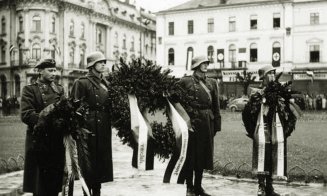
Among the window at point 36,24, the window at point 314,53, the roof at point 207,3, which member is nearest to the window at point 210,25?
the roof at point 207,3

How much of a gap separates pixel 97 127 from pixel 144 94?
857 millimetres

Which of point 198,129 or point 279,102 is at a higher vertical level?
point 279,102

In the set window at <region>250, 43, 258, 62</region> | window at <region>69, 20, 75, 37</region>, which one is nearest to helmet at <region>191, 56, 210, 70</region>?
window at <region>250, 43, 258, 62</region>

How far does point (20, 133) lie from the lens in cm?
2097

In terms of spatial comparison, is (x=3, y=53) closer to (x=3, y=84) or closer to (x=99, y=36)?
(x=3, y=84)

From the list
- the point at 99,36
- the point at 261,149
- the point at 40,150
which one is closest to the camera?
the point at 40,150

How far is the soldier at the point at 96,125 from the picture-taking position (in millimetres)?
7016

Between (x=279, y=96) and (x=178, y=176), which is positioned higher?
(x=279, y=96)

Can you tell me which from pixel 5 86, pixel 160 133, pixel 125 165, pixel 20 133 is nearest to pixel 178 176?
pixel 160 133

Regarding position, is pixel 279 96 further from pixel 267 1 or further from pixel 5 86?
pixel 5 86

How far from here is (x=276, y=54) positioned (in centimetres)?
5228

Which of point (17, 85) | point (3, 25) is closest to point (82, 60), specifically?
point (17, 85)

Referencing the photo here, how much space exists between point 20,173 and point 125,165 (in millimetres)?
2378

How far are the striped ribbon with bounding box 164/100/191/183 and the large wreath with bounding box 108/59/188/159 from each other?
0.10 meters
